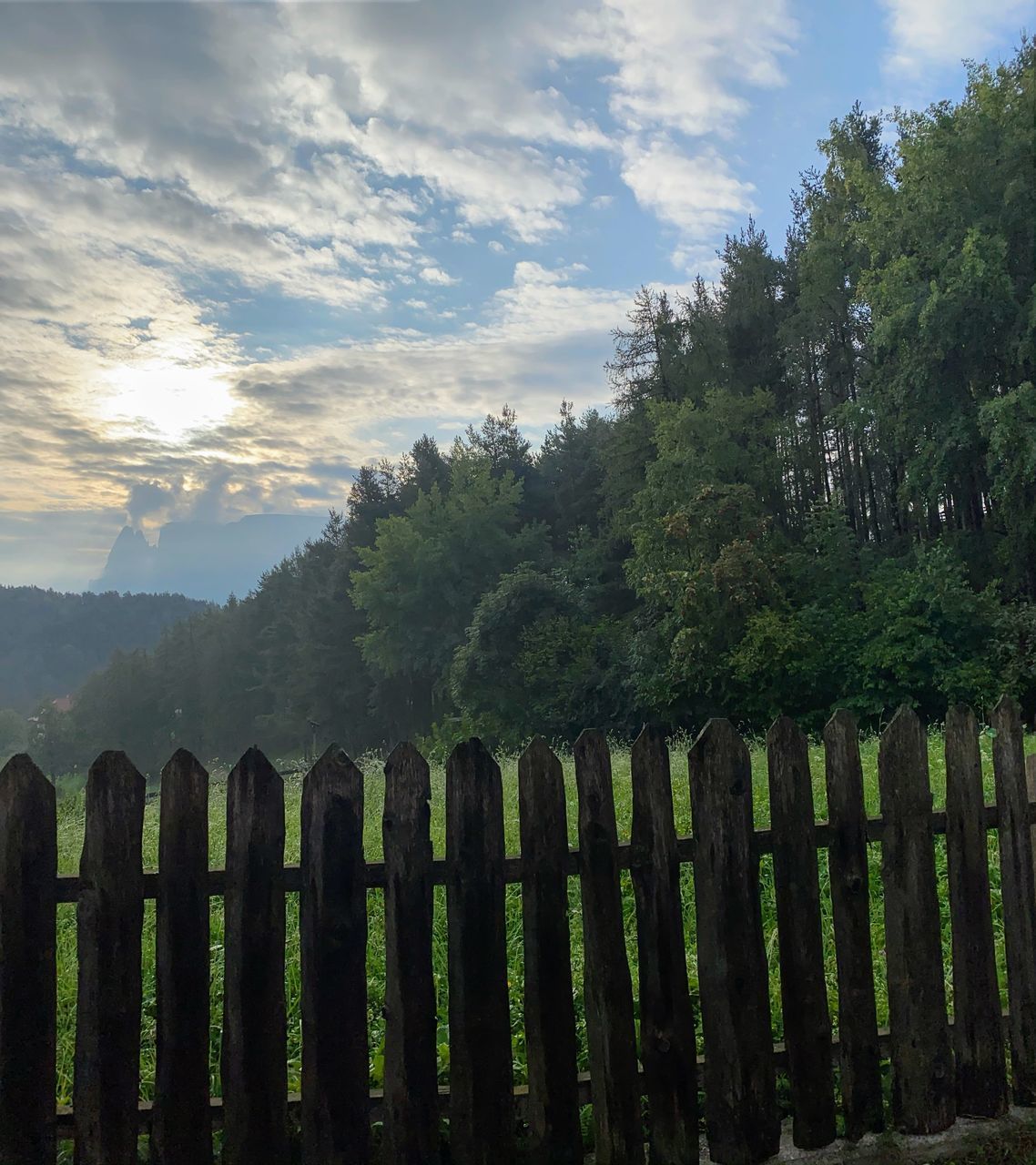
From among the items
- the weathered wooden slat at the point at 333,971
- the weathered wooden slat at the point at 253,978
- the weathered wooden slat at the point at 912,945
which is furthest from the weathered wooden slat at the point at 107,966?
the weathered wooden slat at the point at 912,945

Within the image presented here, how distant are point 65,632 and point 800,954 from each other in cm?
17155

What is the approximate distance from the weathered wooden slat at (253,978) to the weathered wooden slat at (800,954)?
74.9 inches

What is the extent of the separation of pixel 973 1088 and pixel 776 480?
3071cm

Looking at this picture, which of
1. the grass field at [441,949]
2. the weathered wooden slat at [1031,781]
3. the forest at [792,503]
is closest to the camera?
the weathered wooden slat at [1031,781]

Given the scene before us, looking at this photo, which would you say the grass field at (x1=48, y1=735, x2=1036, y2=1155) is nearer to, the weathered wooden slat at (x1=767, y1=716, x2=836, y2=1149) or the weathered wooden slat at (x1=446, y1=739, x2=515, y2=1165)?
the weathered wooden slat at (x1=446, y1=739, x2=515, y2=1165)

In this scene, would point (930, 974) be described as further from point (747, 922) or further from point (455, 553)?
point (455, 553)

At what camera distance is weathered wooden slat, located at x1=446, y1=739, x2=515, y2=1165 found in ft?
10.5

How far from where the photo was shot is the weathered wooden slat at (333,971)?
316 cm

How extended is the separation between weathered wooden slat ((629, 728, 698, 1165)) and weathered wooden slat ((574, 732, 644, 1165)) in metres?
0.08

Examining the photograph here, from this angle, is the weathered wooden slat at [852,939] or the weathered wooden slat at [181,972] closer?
the weathered wooden slat at [181,972]

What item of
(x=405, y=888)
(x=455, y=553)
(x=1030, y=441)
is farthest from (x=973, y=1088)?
(x=455, y=553)

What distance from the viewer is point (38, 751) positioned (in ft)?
299

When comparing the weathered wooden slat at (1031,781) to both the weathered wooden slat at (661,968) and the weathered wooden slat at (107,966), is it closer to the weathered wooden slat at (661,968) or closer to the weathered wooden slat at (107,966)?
the weathered wooden slat at (661,968)

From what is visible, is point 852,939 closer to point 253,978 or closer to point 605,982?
point 605,982
